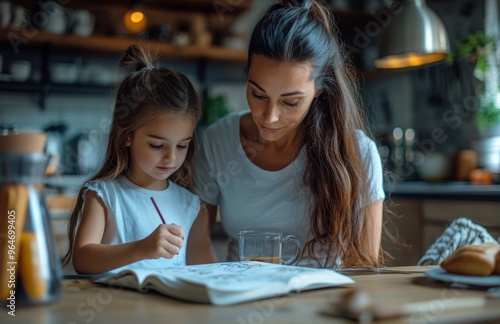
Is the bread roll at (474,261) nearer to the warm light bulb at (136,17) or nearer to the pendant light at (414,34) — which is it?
the pendant light at (414,34)

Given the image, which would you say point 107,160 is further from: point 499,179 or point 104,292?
point 499,179

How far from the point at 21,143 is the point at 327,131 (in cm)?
107

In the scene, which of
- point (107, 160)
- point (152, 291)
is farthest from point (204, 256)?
point (152, 291)

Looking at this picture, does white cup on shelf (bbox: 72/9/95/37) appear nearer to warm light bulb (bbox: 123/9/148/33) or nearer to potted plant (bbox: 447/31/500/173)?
warm light bulb (bbox: 123/9/148/33)

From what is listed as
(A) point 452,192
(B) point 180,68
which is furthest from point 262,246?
(B) point 180,68

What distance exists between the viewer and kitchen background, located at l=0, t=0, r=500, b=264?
12.8 feet

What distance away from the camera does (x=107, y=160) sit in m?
1.61

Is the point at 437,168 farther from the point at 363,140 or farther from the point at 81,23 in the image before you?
the point at 81,23

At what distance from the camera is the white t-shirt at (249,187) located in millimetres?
A: 1729

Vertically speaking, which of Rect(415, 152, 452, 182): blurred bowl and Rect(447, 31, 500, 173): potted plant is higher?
Rect(447, 31, 500, 173): potted plant

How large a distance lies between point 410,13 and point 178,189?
1.83 meters

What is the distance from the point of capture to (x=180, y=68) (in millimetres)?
4645

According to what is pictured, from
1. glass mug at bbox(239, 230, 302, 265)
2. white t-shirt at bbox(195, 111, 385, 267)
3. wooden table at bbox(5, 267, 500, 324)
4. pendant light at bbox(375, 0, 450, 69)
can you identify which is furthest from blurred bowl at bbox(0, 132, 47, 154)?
pendant light at bbox(375, 0, 450, 69)

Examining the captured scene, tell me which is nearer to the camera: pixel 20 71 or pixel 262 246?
pixel 262 246
